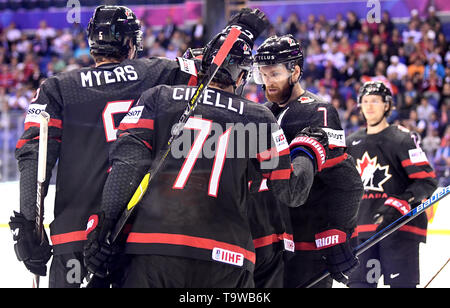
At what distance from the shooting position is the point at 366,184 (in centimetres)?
407

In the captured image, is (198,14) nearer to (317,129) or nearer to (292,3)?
(292,3)

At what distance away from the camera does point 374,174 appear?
159 inches

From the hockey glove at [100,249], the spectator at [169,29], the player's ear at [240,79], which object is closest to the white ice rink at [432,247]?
the hockey glove at [100,249]

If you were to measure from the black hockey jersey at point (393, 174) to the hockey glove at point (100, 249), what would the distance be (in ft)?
6.90

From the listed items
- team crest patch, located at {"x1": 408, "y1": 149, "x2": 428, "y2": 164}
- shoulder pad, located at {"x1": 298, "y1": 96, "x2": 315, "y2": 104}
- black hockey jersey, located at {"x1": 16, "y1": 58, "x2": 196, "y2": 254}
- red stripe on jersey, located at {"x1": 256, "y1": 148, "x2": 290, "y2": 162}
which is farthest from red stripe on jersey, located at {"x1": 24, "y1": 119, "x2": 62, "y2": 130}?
team crest patch, located at {"x1": 408, "y1": 149, "x2": 428, "y2": 164}

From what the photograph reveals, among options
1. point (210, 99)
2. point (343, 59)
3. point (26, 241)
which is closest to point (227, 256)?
point (210, 99)

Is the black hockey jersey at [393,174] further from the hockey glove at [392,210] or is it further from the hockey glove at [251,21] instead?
the hockey glove at [251,21]

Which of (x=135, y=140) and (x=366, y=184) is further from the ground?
(x=135, y=140)

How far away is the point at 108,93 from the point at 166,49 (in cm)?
798

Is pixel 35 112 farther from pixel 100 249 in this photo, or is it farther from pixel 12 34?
pixel 12 34

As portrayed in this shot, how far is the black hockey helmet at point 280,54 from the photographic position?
2795 mm

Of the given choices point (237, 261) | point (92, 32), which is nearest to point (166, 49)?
point (92, 32)
